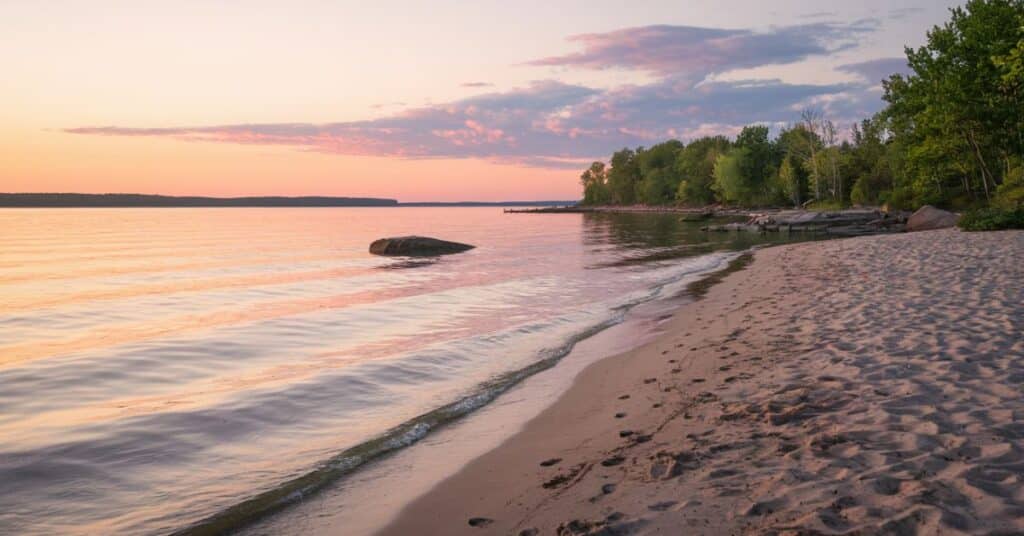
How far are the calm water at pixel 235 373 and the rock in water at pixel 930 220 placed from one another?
25418mm

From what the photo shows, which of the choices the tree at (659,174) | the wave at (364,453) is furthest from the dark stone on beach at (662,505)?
the tree at (659,174)

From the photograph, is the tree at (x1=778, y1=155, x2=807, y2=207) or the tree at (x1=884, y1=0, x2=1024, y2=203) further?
the tree at (x1=778, y1=155, x2=807, y2=207)

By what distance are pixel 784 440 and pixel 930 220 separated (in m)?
43.6

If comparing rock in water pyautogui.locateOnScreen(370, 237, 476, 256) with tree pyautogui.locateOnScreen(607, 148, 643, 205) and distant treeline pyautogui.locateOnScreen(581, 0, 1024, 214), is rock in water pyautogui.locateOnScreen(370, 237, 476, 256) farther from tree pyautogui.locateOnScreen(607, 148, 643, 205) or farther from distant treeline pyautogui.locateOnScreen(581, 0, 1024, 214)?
tree pyautogui.locateOnScreen(607, 148, 643, 205)

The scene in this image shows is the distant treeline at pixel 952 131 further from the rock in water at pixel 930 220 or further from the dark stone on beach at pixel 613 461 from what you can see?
the dark stone on beach at pixel 613 461

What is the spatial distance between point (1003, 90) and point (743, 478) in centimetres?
5215

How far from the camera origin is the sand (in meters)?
4.12

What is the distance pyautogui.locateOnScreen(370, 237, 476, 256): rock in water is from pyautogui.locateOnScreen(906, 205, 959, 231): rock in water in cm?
3156

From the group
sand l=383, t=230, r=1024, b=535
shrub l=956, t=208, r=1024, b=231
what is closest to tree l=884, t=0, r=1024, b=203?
shrub l=956, t=208, r=1024, b=231

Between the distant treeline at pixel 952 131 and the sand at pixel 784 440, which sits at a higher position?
the distant treeline at pixel 952 131

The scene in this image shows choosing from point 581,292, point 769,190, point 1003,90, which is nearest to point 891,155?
point 1003,90

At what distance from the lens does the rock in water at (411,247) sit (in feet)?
117

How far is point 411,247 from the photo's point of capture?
117 ft

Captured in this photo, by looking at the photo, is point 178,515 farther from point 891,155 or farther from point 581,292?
point 891,155
